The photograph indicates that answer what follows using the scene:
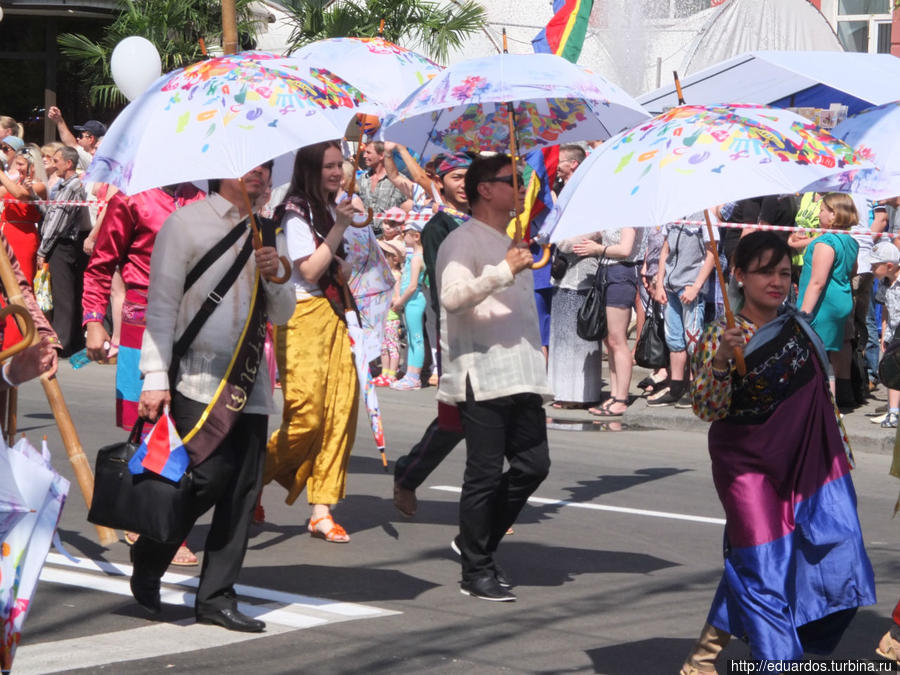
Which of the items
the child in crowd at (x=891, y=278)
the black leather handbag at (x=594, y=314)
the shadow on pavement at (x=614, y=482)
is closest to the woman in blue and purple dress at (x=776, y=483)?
the shadow on pavement at (x=614, y=482)

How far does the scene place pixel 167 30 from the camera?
2367 cm

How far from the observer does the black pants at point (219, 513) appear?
5.79m

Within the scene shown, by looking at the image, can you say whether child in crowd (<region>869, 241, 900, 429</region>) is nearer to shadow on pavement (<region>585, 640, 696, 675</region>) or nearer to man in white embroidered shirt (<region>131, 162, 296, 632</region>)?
shadow on pavement (<region>585, 640, 696, 675</region>)

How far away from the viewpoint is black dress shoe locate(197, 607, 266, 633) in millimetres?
5766

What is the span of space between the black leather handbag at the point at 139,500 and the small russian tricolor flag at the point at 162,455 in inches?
1.4

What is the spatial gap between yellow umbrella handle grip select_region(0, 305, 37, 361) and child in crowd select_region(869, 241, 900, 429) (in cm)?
835

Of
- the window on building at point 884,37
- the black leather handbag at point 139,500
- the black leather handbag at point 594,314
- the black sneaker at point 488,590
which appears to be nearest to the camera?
the black leather handbag at point 139,500

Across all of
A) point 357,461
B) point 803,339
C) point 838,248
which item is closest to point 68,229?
point 357,461

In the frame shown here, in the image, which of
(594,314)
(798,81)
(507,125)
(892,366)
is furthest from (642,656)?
(594,314)

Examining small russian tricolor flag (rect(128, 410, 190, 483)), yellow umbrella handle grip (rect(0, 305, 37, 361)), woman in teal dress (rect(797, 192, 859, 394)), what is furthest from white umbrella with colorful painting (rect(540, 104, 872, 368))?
woman in teal dress (rect(797, 192, 859, 394))

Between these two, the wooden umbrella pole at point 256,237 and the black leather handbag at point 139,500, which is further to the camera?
the wooden umbrella pole at point 256,237

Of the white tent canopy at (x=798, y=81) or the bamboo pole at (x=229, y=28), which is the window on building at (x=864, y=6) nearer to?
the white tent canopy at (x=798, y=81)

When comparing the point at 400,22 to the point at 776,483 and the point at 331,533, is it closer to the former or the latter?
the point at 331,533

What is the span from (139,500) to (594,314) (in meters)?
7.08
